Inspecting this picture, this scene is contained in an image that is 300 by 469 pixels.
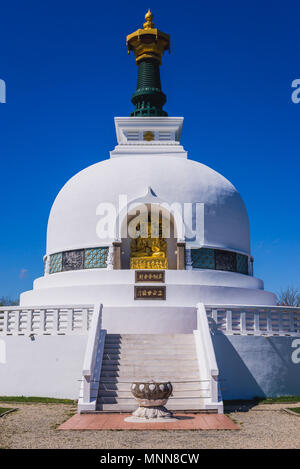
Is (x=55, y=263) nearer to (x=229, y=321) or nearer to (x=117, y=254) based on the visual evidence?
(x=117, y=254)

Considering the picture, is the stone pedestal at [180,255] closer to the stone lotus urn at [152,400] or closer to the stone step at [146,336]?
the stone step at [146,336]

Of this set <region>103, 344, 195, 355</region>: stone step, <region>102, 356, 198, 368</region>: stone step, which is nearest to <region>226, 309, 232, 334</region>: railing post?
<region>103, 344, 195, 355</region>: stone step

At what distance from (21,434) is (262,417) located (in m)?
5.15

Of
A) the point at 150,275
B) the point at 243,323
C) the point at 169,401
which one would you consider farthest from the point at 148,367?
the point at 150,275

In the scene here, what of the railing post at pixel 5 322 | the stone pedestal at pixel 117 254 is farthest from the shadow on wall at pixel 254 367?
the railing post at pixel 5 322

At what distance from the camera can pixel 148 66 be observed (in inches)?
1031

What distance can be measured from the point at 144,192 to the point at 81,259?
343 centimetres

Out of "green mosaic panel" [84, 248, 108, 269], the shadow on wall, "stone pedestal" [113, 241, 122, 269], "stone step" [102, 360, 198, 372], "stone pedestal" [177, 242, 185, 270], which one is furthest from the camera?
"green mosaic panel" [84, 248, 108, 269]

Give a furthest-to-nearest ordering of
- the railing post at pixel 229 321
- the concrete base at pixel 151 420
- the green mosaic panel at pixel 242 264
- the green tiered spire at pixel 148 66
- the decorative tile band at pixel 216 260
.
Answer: the green tiered spire at pixel 148 66, the green mosaic panel at pixel 242 264, the decorative tile band at pixel 216 260, the railing post at pixel 229 321, the concrete base at pixel 151 420

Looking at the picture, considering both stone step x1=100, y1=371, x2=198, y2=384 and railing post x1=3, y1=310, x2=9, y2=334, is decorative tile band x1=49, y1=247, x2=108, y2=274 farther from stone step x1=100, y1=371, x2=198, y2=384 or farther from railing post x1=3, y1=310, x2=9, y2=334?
stone step x1=100, y1=371, x2=198, y2=384

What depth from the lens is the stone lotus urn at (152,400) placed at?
33.3 feet

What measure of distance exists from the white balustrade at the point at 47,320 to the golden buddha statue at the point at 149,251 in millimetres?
→ 4313

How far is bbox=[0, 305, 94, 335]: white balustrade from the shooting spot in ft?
46.3

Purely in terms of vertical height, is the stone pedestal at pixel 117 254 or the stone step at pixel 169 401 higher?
the stone pedestal at pixel 117 254
